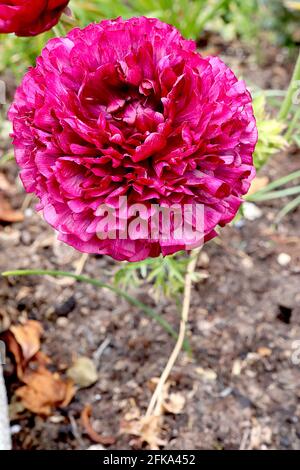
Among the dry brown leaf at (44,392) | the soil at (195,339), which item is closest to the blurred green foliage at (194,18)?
the soil at (195,339)

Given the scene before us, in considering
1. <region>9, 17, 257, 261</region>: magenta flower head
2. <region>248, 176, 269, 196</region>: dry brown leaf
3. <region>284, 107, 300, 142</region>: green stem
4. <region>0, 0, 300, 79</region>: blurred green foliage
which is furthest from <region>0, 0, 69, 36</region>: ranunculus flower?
<region>248, 176, 269, 196</region>: dry brown leaf

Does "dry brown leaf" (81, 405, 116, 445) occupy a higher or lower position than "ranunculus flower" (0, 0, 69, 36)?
lower

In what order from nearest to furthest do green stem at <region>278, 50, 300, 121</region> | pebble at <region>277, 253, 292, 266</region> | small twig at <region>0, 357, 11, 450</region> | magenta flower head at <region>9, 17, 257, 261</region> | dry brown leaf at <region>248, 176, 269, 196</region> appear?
1. magenta flower head at <region>9, 17, 257, 261</region>
2. small twig at <region>0, 357, 11, 450</region>
3. green stem at <region>278, 50, 300, 121</region>
4. pebble at <region>277, 253, 292, 266</region>
5. dry brown leaf at <region>248, 176, 269, 196</region>

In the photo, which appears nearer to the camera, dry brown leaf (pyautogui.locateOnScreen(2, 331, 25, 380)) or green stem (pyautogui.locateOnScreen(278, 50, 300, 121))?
green stem (pyautogui.locateOnScreen(278, 50, 300, 121))

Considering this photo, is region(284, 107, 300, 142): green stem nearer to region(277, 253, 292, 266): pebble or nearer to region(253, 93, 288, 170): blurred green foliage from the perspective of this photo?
region(253, 93, 288, 170): blurred green foliage

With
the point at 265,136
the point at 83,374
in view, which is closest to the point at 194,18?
the point at 265,136

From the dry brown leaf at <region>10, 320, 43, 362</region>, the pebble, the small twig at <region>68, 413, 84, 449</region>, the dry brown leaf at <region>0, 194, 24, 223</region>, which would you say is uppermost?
the dry brown leaf at <region>0, 194, 24, 223</region>

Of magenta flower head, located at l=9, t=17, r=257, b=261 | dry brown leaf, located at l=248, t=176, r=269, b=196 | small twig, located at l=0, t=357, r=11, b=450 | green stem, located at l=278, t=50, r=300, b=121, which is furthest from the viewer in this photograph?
dry brown leaf, located at l=248, t=176, r=269, b=196
